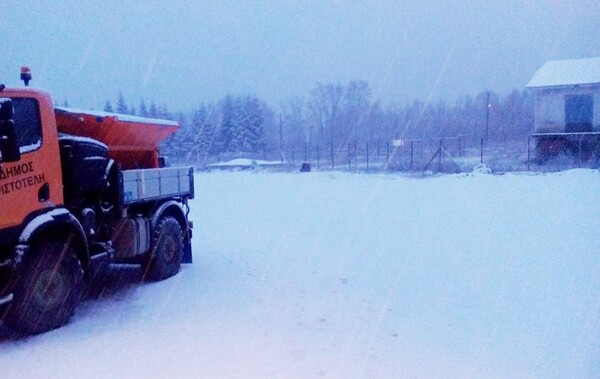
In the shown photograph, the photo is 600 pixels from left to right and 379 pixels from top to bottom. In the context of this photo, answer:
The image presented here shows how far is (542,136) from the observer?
33.2 m

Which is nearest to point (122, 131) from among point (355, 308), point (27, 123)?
point (27, 123)

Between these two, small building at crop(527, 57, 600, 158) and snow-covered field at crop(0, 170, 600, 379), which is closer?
snow-covered field at crop(0, 170, 600, 379)

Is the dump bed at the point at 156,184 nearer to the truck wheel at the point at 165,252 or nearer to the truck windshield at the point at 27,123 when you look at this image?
the truck wheel at the point at 165,252

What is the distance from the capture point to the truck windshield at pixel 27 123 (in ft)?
19.0

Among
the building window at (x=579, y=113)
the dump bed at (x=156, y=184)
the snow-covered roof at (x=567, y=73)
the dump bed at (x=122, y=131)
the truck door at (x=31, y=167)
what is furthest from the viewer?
the snow-covered roof at (x=567, y=73)

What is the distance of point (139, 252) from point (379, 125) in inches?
3988

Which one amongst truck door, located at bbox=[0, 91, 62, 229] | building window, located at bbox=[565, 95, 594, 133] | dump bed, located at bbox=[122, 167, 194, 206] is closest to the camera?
truck door, located at bbox=[0, 91, 62, 229]

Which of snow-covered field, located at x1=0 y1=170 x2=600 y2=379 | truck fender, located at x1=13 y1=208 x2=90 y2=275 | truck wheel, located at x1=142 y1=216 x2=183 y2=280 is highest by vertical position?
truck fender, located at x1=13 y1=208 x2=90 y2=275

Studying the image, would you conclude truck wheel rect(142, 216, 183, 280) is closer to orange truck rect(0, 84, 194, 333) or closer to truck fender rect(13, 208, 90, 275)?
orange truck rect(0, 84, 194, 333)

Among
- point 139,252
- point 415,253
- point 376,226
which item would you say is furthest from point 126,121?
point 376,226

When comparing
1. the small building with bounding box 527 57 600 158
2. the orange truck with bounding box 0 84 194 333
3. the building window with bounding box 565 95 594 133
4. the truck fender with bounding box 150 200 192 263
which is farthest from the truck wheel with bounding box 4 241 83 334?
the building window with bounding box 565 95 594 133

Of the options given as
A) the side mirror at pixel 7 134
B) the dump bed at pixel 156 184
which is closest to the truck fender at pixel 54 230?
the side mirror at pixel 7 134

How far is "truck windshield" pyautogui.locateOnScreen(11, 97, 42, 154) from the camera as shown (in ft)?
19.0

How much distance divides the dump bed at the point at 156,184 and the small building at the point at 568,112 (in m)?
28.6
